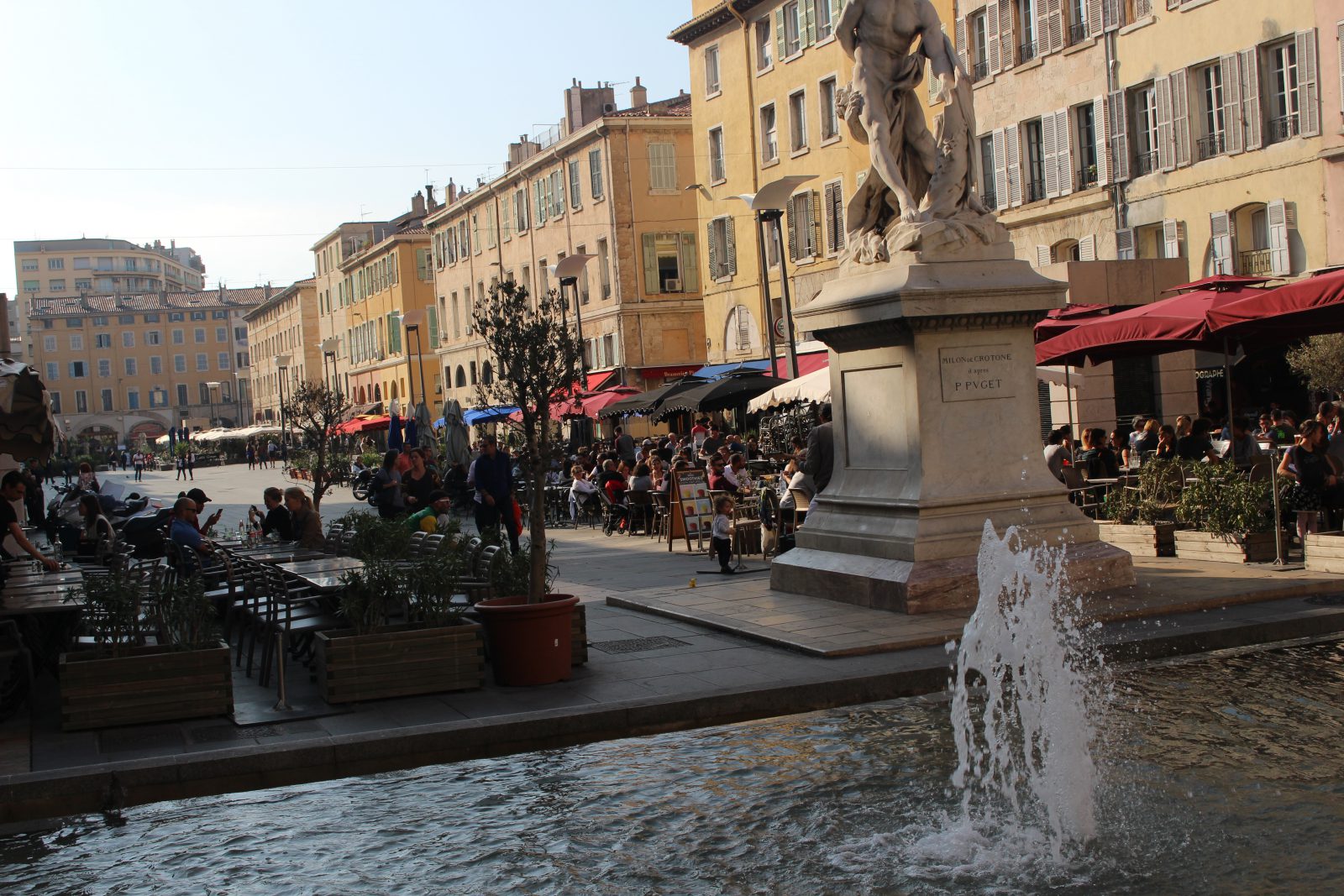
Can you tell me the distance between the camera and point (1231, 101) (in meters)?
26.8

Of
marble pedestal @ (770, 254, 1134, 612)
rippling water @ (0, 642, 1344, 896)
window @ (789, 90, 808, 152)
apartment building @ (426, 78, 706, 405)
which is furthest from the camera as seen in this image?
apartment building @ (426, 78, 706, 405)

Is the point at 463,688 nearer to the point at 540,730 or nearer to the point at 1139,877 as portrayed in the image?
the point at 540,730

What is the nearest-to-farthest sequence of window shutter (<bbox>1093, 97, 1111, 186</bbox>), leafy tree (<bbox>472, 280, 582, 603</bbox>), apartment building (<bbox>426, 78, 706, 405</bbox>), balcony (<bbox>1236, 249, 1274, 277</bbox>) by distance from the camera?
leafy tree (<bbox>472, 280, 582, 603</bbox>) → balcony (<bbox>1236, 249, 1274, 277</bbox>) → window shutter (<bbox>1093, 97, 1111, 186</bbox>) → apartment building (<bbox>426, 78, 706, 405</bbox>)

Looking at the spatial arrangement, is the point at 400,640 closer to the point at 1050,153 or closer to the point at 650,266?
the point at 1050,153

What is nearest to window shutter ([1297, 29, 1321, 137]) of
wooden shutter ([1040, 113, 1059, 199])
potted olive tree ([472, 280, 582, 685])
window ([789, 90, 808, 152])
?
wooden shutter ([1040, 113, 1059, 199])

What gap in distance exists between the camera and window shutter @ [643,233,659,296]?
51.2 meters

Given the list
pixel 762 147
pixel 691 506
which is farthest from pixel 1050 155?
pixel 691 506

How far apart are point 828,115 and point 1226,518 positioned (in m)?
27.6

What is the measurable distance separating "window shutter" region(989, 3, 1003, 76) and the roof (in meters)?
124

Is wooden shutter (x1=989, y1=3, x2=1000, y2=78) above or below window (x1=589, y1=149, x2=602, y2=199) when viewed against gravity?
below

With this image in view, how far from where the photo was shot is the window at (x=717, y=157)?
44188 mm

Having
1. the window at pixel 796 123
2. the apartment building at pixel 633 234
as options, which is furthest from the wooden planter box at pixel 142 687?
the apartment building at pixel 633 234

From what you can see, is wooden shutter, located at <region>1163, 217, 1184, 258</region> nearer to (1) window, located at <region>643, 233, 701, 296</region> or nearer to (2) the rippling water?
(2) the rippling water

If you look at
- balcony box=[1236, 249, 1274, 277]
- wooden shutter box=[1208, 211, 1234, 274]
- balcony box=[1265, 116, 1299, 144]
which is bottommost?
balcony box=[1236, 249, 1274, 277]
